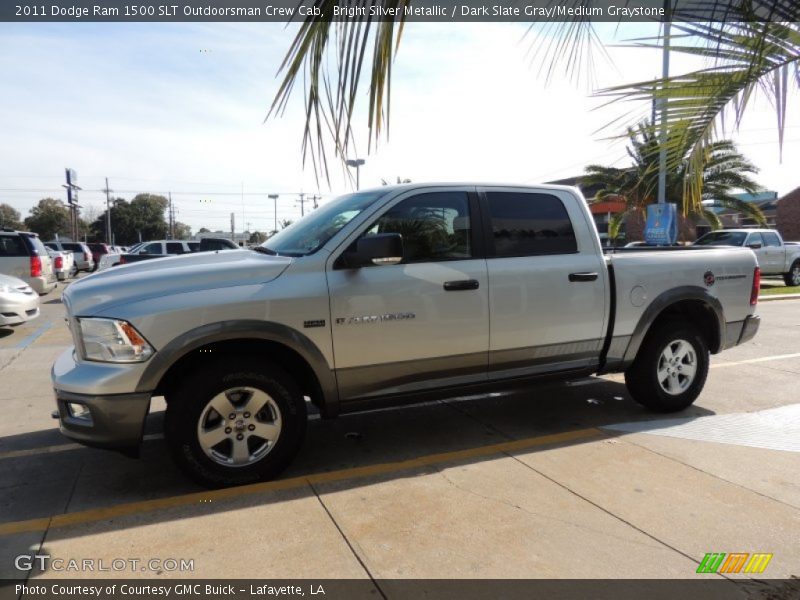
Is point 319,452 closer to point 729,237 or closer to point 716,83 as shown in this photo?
point 716,83

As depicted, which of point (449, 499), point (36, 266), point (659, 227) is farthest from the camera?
point (659, 227)

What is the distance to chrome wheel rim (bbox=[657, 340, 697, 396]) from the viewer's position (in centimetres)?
491

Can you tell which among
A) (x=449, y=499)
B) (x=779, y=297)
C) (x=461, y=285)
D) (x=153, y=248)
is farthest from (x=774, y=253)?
(x=153, y=248)

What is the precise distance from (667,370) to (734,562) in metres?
2.36

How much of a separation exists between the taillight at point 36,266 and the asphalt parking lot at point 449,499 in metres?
8.95

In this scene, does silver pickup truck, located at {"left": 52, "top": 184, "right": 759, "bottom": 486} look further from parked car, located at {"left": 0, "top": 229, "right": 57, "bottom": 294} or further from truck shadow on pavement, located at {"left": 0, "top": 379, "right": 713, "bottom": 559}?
parked car, located at {"left": 0, "top": 229, "right": 57, "bottom": 294}

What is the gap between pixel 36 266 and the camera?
12.7m

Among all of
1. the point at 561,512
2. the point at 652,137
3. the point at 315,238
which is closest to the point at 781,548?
the point at 561,512

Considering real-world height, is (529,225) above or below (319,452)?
Answer: above

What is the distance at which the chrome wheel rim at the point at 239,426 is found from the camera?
11.3 ft

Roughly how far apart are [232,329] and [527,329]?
6.96ft

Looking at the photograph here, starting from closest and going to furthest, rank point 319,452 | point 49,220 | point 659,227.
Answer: point 319,452 → point 659,227 → point 49,220

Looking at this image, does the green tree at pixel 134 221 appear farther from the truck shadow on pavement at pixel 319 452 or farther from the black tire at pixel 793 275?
the truck shadow on pavement at pixel 319 452

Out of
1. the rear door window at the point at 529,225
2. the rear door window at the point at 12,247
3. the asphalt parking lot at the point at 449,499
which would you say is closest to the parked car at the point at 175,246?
the rear door window at the point at 12,247
